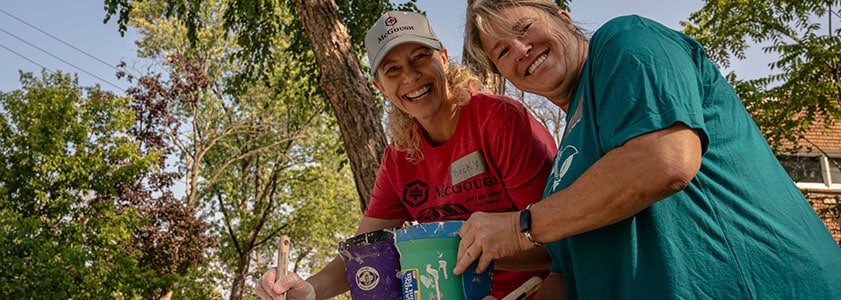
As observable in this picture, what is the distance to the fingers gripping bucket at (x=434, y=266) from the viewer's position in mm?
1478

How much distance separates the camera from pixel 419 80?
87.1 inches

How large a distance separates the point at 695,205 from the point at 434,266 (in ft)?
1.91

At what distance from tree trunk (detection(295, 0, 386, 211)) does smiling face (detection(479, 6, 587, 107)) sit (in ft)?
8.33

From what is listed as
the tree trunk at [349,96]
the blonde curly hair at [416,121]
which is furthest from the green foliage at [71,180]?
the blonde curly hair at [416,121]

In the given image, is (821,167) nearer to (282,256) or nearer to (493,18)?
(493,18)

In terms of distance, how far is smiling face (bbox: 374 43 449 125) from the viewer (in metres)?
2.20

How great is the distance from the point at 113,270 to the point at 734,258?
50.7ft

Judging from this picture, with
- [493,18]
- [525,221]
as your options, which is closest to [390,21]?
[493,18]

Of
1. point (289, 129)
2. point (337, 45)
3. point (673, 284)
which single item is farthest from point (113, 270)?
point (673, 284)

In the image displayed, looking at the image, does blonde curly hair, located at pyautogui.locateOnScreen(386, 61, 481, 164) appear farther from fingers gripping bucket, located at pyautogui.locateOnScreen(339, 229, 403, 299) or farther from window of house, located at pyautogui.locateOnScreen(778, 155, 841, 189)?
window of house, located at pyautogui.locateOnScreen(778, 155, 841, 189)

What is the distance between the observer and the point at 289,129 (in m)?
20.6

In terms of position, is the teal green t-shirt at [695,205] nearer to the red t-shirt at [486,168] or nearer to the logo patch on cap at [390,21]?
the red t-shirt at [486,168]

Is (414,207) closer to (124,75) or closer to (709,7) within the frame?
(709,7)

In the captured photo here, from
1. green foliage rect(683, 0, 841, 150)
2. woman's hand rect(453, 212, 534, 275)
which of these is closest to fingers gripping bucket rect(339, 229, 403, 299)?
woman's hand rect(453, 212, 534, 275)
